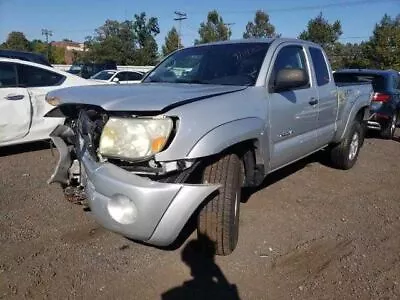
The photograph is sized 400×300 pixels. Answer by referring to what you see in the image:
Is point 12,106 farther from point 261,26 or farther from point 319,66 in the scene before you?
point 261,26

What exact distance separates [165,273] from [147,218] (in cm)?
59

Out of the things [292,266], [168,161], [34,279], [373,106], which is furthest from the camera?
[373,106]

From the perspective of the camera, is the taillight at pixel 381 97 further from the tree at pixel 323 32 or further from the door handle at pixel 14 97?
the tree at pixel 323 32

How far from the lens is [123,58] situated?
186 ft

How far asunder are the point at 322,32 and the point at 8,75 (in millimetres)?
32795

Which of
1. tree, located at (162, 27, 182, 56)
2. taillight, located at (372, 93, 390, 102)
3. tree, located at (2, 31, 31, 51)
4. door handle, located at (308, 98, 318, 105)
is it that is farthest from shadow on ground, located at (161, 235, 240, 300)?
tree, located at (2, 31, 31, 51)

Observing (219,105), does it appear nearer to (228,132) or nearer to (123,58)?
(228,132)

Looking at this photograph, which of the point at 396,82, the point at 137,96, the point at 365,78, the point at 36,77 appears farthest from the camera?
the point at 396,82

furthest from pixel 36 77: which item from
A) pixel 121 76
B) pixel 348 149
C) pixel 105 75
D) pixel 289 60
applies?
pixel 105 75

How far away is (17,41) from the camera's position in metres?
67.9

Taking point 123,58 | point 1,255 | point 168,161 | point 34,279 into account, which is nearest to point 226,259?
point 168,161

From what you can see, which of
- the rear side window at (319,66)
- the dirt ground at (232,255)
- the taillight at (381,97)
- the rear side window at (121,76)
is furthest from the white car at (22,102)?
the rear side window at (121,76)

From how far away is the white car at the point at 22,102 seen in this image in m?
6.23

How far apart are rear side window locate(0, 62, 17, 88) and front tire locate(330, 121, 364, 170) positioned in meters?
4.92
